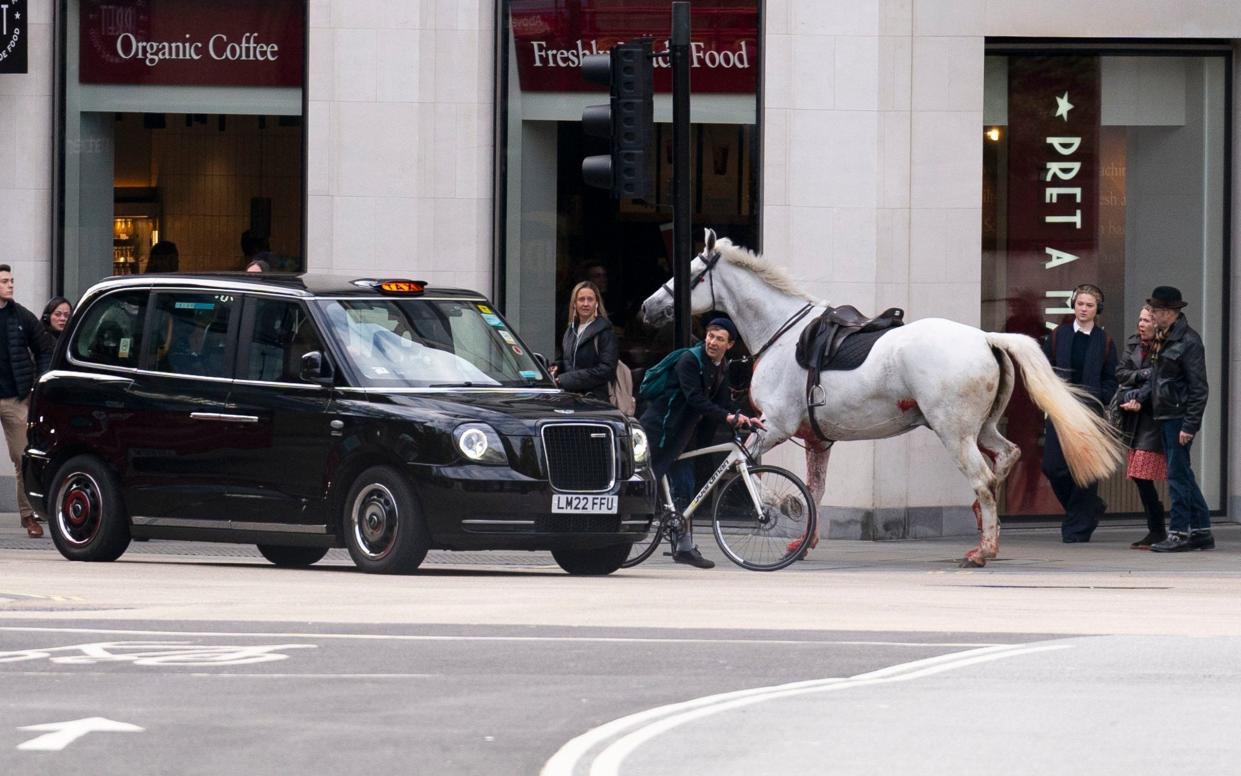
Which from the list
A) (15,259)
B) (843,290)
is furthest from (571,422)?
(15,259)

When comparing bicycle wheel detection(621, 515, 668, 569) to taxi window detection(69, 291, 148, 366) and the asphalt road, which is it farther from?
taxi window detection(69, 291, 148, 366)

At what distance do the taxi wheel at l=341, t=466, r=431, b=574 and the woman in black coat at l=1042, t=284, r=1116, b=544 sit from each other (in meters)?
6.30

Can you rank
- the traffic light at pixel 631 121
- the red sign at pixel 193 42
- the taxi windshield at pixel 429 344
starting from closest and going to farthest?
1. the taxi windshield at pixel 429 344
2. the traffic light at pixel 631 121
3. the red sign at pixel 193 42

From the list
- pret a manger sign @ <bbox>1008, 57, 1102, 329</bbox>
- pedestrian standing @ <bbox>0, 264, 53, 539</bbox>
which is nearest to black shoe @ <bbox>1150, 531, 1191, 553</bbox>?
pret a manger sign @ <bbox>1008, 57, 1102, 329</bbox>

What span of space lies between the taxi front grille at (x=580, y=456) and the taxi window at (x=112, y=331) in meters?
3.01

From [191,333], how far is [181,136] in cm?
575

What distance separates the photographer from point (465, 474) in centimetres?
1339

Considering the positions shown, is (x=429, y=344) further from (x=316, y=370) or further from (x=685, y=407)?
(x=685, y=407)

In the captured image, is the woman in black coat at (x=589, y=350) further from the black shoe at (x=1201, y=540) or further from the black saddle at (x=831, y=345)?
the black shoe at (x=1201, y=540)

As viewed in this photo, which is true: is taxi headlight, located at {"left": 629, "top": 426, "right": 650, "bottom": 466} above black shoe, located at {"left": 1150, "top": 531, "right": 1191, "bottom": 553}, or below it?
above

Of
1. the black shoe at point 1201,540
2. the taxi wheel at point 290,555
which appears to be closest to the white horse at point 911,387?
the black shoe at point 1201,540

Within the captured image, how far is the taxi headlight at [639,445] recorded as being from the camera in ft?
46.7

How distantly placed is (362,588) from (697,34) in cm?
798

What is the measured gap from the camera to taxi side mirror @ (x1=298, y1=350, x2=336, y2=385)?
14.0m
